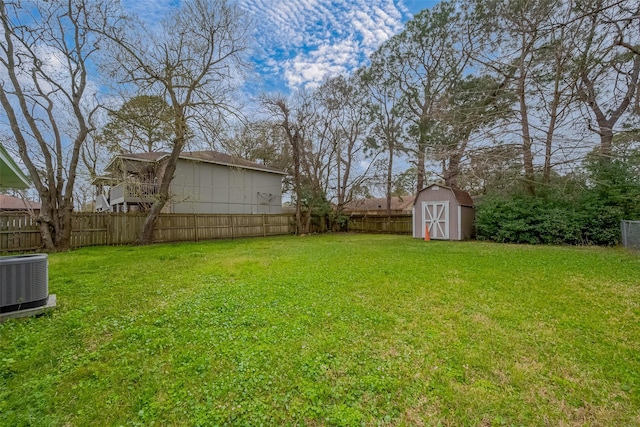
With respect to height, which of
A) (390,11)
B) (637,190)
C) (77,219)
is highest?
(390,11)

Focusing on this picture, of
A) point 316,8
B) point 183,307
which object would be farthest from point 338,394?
point 316,8

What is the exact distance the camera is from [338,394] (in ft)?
6.18

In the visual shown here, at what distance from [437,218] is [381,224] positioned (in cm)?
614

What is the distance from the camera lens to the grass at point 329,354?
1751 mm

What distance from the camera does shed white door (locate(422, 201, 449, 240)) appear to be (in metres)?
11.9

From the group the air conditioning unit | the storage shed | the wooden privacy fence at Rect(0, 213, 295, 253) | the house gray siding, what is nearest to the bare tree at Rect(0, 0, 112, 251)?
the wooden privacy fence at Rect(0, 213, 295, 253)

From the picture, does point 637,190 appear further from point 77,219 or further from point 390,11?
point 77,219

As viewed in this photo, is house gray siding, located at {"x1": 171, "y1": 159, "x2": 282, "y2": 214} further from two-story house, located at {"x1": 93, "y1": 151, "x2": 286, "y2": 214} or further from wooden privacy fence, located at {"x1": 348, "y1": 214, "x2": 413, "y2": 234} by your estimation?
wooden privacy fence, located at {"x1": 348, "y1": 214, "x2": 413, "y2": 234}

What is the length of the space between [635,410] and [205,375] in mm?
2803

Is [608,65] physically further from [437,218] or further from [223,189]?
[223,189]

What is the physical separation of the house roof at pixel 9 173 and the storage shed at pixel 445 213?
1231 cm

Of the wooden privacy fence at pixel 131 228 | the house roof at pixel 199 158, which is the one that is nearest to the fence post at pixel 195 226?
the wooden privacy fence at pixel 131 228

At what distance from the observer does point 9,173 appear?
13.1ft

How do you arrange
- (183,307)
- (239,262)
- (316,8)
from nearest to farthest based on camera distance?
1. (183,307)
2. (239,262)
3. (316,8)
